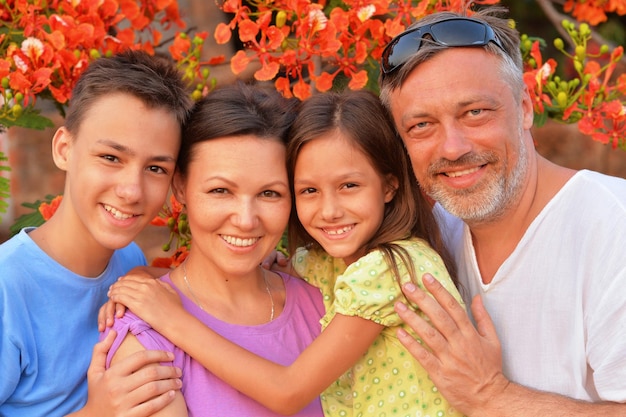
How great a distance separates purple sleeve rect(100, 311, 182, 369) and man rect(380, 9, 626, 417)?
2.40ft

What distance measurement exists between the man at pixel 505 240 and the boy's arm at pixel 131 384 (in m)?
0.74

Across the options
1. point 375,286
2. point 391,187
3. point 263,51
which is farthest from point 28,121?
point 375,286

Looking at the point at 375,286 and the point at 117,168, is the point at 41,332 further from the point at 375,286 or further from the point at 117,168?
the point at 375,286

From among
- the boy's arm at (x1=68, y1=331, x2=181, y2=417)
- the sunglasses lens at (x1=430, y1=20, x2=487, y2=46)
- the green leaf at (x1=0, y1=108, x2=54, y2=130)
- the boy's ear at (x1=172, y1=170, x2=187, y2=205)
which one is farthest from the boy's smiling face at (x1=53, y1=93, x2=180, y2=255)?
the sunglasses lens at (x1=430, y1=20, x2=487, y2=46)

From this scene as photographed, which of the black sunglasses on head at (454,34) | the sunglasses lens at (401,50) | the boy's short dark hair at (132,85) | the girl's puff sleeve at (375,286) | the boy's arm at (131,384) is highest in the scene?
the black sunglasses on head at (454,34)

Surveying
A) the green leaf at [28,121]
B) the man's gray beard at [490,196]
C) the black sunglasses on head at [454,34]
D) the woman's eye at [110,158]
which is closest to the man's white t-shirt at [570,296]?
the man's gray beard at [490,196]

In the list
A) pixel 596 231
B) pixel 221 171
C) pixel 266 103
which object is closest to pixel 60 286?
pixel 221 171

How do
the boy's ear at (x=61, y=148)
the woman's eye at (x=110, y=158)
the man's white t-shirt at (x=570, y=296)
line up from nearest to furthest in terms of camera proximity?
the man's white t-shirt at (x=570, y=296)
the woman's eye at (x=110, y=158)
the boy's ear at (x=61, y=148)

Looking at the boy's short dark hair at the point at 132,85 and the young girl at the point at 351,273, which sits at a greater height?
the boy's short dark hair at the point at 132,85

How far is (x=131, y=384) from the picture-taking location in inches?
101

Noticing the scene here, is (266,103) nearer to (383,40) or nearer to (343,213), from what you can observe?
(343,213)

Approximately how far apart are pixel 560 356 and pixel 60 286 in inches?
63.1

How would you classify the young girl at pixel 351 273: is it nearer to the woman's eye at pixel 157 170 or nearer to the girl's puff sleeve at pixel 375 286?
the girl's puff sleeve at pixel 375 286

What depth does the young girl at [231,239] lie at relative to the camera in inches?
107
